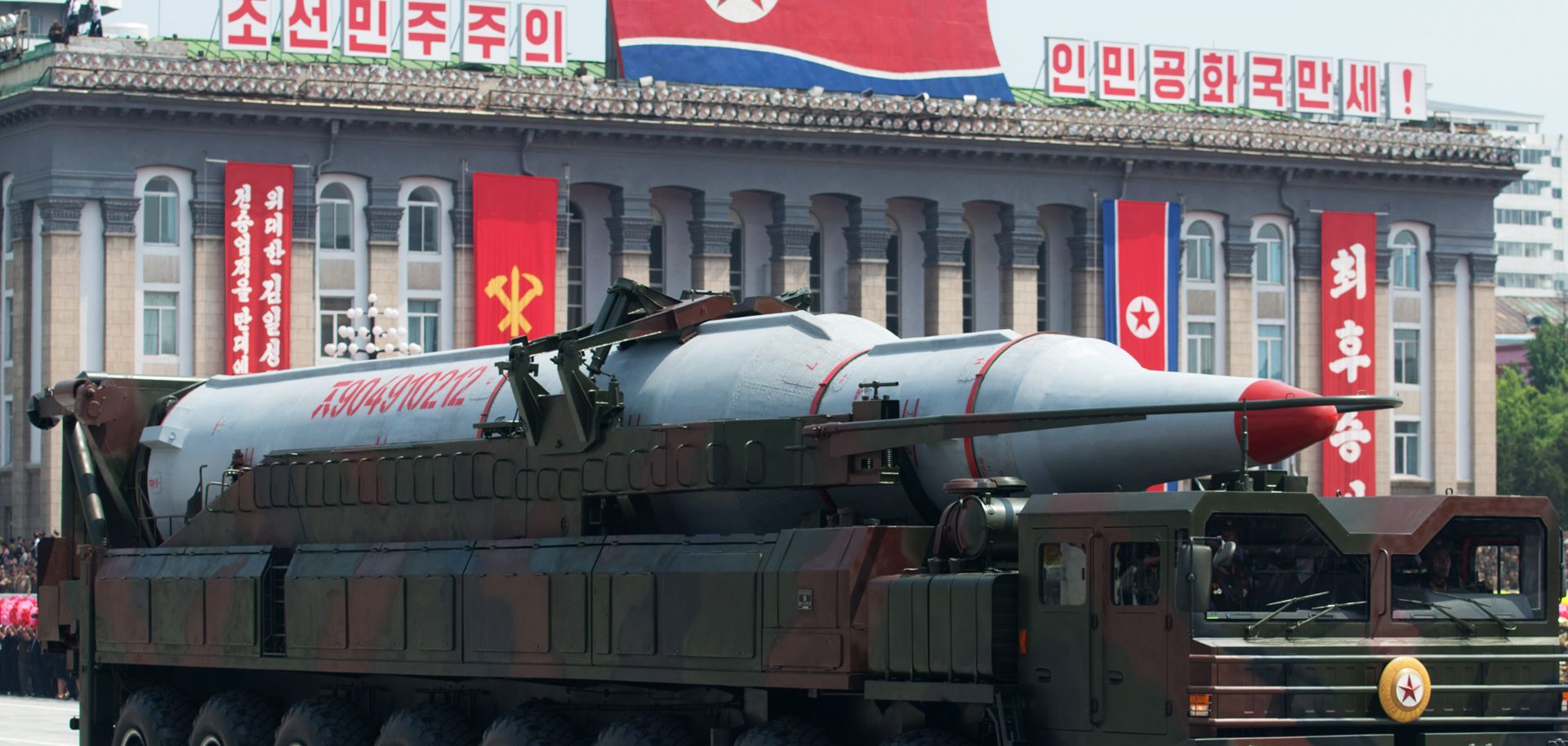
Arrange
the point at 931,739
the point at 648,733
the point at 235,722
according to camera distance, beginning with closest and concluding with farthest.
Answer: the point at 931,739
the point at 648,733
the point at 235,722

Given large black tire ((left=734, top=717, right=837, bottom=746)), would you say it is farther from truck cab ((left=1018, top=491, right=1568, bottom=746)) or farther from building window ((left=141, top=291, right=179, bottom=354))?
building window ((left=141, top=291, right=179, bottom=354))

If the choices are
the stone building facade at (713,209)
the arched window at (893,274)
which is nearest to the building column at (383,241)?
the stone building facade at (713,209)

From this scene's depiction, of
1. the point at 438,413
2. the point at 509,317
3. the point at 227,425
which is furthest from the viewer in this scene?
the point at 509,317

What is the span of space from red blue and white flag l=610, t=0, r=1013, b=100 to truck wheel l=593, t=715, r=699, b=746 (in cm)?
4927

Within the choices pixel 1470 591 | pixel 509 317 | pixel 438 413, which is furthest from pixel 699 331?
pixel 509 317

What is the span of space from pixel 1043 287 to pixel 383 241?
20.4m

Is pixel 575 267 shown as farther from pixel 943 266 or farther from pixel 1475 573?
pixel 1475 573

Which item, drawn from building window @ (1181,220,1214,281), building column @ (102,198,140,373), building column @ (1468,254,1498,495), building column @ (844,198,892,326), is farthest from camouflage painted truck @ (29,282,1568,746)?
building column @ (1468,254,1498,495)

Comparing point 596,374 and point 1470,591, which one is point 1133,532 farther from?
point 596,374

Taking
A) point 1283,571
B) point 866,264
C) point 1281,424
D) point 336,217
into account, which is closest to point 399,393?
point 1281,424

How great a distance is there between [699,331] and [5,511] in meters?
52.5

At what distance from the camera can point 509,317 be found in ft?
222

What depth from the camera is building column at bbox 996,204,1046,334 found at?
246 ft

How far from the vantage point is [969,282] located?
7594 cm
